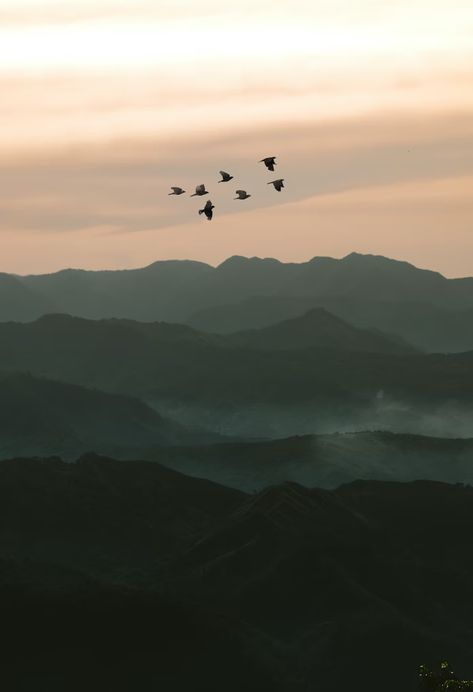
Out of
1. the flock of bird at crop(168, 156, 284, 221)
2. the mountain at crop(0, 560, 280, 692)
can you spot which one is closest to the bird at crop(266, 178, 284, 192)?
the flock of bird at crop(168, 156, 284, 221)

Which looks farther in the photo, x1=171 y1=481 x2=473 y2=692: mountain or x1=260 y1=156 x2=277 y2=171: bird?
x1=171 y1=481 x2=473 y2=692: mountain

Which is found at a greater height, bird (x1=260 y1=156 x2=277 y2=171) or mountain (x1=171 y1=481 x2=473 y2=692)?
bird (x1=260 y1=156 x2=277 y2=171)

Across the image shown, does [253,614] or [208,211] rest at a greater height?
[208,211]

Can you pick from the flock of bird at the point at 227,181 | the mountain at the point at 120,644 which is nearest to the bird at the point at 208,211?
the flock of bird at the point at 227,181

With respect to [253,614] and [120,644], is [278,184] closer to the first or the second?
[120,644]

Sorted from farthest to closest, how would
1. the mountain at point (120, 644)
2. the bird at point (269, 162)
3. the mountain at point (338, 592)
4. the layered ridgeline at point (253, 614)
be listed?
the mountain at point (338, 592) → the layered ridgeline at point (253, 614) → the mountain at point (120, 644) → the bird at point (269, 162)

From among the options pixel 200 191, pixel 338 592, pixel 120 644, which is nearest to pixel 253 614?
pixel 338 592

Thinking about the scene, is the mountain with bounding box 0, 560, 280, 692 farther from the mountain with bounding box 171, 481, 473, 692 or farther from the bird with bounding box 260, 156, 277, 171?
the bird with bounding box 260, 156, 277, 171

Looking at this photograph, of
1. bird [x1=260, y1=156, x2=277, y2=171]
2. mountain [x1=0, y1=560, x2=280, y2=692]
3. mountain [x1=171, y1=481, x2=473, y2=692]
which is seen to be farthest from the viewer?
mountain [x1=171, y1=481, x2=473, y2=692]

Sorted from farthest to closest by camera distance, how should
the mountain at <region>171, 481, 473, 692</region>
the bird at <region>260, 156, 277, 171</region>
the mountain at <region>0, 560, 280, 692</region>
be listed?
the mountain at <region>171, 481, 473, 692</region> < the mountain at <region>0, 560, 280, 692</region> < the bird at <region>260, 156, 277, 171</region>

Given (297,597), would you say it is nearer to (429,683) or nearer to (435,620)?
(435,620)

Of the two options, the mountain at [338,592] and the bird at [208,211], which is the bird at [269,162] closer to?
the bird at [208,211]

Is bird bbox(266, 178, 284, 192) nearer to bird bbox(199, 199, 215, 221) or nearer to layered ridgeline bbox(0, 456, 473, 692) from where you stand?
bird bbox(199, 199, 215, 221)

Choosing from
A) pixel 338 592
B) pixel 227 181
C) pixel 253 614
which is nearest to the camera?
pixel 227 181
